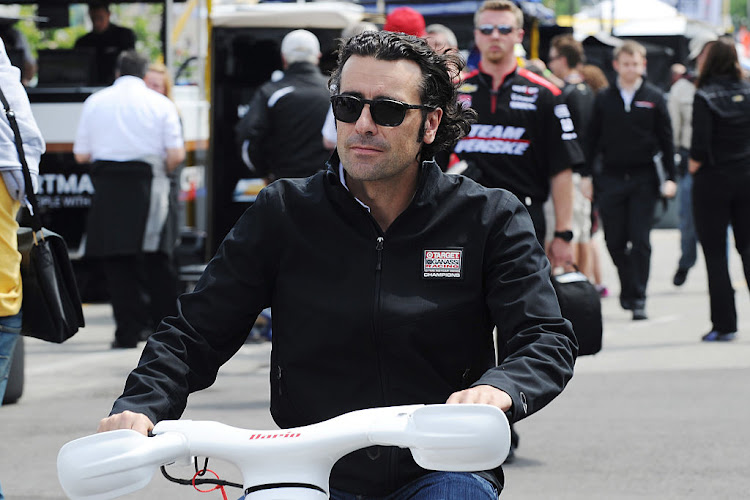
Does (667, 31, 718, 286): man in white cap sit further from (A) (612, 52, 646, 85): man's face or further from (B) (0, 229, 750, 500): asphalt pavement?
(B) (0, 229, 750, 500): asphalt pavement

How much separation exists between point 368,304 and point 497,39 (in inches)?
151

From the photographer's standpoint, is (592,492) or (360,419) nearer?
(360,419)

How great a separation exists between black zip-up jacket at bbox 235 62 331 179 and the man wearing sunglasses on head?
6755 mm

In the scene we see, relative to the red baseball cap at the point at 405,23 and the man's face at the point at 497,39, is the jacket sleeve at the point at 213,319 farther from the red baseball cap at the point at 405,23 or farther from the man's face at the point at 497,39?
the red baseball cap at the point at 405,23

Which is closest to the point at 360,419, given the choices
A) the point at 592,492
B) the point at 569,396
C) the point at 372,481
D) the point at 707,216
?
the point at 372,481

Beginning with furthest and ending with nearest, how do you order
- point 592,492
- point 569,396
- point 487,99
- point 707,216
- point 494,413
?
point 707,216, point 569,396, point 487,99, point 592,492, point 494,413

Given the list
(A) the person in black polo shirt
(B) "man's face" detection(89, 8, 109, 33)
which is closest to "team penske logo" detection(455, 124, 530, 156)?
(A) the person in black polo shirt

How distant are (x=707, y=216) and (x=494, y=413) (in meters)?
8.22

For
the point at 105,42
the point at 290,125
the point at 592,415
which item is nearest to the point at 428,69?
the point at 592,415

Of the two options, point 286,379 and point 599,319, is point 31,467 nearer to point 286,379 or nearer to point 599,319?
point 599,319

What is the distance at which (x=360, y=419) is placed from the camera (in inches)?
97.4

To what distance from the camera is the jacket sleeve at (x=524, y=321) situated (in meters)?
2.80

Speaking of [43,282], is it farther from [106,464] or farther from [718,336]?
[718,336]

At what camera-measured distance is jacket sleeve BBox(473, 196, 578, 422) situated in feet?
9.20
